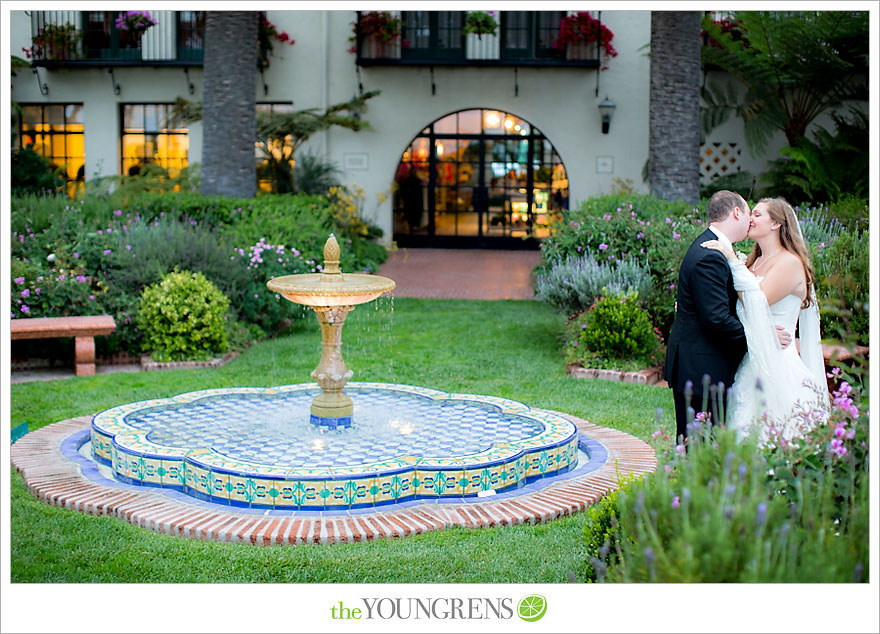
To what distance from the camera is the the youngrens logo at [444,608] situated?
10.5 feet

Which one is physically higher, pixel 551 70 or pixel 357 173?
pixel 551 70

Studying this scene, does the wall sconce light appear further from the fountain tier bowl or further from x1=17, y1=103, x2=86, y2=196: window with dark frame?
the fountain tier bowl

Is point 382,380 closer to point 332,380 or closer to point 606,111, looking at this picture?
point 332,380

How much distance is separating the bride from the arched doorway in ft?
51.2

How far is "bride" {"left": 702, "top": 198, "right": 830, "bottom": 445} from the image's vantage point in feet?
16.2

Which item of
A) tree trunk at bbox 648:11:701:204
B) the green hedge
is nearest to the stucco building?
tree trunk at bbox 648:11:701:204

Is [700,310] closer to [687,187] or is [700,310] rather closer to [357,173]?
[687,187]

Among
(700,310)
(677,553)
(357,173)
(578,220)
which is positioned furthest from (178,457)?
(357,173)

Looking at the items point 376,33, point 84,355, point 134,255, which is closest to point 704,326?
point 84,355

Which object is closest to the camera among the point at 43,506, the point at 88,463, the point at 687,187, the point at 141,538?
the point at 141,538

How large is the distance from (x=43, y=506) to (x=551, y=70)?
16765 mm

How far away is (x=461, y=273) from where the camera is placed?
56.2 feet

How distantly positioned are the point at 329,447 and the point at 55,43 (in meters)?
17.2

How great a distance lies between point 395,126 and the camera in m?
20.8
